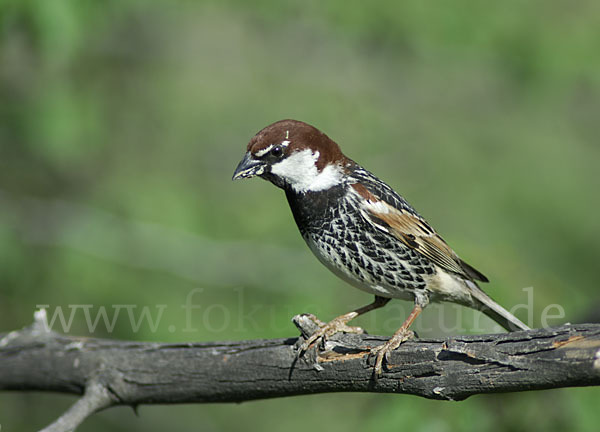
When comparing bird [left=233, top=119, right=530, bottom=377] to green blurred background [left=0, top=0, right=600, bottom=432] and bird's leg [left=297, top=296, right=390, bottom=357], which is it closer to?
bird's leg [left=297, top=296, right=390, bottom=357]

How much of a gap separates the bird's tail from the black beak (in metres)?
1.41

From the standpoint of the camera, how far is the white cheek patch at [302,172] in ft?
12.7

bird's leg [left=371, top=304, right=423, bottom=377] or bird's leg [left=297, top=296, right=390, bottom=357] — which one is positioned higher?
bird's leg [left=297, top=296, right=390, bottom=357]

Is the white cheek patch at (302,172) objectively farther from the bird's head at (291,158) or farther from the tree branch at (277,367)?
the tree branch at (277,367)

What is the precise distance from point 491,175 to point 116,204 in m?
5.15

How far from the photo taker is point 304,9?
282 inches

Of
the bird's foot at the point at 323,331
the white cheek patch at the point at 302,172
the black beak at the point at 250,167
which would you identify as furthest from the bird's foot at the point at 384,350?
the black beak at the point at 250,167

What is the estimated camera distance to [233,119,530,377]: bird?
374 cm

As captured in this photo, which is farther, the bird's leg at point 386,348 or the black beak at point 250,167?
the black beak at point 250,167

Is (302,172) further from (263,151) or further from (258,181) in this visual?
(258,181)

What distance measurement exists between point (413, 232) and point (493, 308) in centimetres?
69

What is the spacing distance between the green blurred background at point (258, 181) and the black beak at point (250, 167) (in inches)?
73.4

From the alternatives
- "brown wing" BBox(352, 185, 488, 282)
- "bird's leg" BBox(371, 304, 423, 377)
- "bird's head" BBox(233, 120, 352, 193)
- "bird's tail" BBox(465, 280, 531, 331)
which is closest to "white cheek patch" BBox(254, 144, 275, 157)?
"bird's head" BBox(233, 120, 352, 193)

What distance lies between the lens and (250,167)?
12.4 ft
